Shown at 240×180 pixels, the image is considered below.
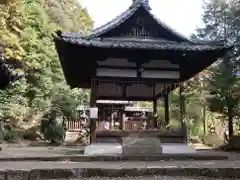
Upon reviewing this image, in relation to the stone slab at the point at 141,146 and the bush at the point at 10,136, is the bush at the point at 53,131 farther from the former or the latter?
the stone slab at the point at 141,146

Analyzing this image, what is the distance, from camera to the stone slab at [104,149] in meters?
11.3

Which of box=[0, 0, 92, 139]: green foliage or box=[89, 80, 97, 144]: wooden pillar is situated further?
box=[0, 0, 92, 139]: green foliage

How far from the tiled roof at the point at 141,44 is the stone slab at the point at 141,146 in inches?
121

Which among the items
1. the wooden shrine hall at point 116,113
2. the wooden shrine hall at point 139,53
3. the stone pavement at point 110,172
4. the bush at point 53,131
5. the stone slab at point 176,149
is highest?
the wooden shrine hall at point 139,53

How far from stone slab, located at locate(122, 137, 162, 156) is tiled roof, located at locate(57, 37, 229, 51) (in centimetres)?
306

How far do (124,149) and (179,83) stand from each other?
3258 mm

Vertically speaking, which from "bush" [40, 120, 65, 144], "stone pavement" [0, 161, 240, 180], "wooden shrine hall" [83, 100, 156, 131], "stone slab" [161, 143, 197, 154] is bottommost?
"stone pavement" [0, 161, 240, 180]

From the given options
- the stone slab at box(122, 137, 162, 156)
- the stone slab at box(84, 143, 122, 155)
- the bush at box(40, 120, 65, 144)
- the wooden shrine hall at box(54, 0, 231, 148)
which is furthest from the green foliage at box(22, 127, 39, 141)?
the stone slab at box(122, 137, 162, 156)

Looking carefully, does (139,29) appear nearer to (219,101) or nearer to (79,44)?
(79,44)

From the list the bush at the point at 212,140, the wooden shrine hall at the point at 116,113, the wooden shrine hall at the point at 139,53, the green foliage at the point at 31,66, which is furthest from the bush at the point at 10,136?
the bush at the point at 212,140

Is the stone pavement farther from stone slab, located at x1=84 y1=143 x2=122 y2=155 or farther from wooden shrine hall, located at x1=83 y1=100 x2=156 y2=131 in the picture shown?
wooden shrine hall, located at x1=83 y1=100 x2=156 y2=131

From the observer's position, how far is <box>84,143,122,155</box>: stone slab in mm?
11312

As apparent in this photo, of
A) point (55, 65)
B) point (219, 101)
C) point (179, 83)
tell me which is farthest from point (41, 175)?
point (55, 65)

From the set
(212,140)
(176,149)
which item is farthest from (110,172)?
(212,140)
